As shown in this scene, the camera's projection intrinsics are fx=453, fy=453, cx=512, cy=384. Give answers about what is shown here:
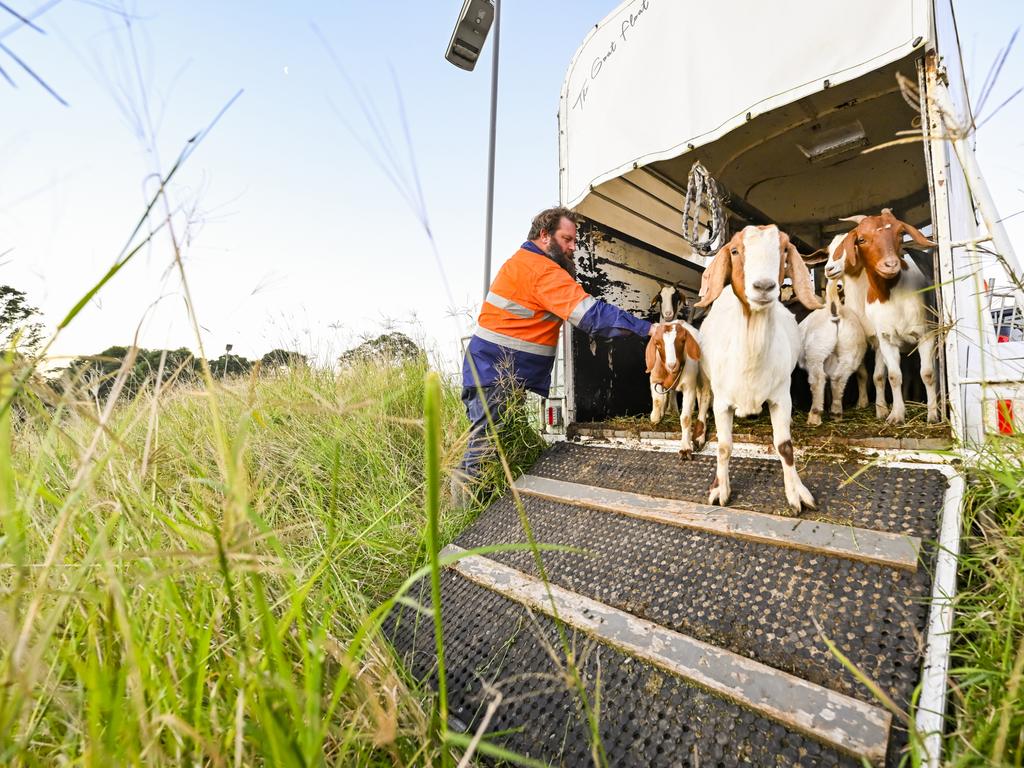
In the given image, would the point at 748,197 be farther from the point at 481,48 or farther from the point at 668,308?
the point at 481,48

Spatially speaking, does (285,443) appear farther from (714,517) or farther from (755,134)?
(755,134)

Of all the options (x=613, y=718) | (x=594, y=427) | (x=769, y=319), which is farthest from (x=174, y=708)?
(x=594, y=427)

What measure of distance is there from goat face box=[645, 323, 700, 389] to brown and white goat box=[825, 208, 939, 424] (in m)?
1.02

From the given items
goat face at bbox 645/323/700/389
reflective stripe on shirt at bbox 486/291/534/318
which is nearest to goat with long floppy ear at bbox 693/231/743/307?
goat face at bbox 645/323/700/389

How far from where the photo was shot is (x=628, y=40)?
9.99ft

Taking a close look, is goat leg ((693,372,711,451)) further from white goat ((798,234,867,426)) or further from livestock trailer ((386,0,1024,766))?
white goat ((798,234,867,426))

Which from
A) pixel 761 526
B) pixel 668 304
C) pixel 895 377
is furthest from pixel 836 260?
pixel 761 526

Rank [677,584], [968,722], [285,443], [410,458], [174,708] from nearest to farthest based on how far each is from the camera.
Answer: [174,708] → [968,722] → [677,584] → [410,458] → [285,443]

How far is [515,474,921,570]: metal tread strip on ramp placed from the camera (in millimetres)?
1545

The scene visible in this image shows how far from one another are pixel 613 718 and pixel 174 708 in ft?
3.72

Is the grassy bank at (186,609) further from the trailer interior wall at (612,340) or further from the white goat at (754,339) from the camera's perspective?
the trailer interior wall at (612,340)

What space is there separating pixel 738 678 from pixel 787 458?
37.2 inches

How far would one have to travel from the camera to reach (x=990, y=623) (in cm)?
126

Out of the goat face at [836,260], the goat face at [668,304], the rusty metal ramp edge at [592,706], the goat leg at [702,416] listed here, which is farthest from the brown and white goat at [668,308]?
the rusty metal ramp edge at [592,706]
